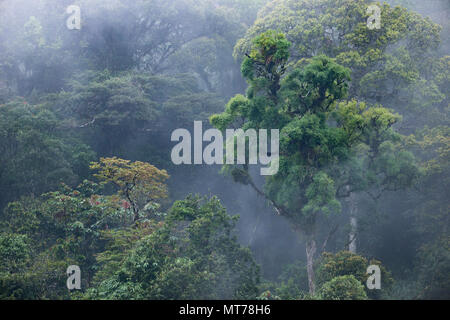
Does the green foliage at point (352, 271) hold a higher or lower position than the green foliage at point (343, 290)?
higher

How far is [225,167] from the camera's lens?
10000mm

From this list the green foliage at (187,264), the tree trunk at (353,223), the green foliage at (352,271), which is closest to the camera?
the green foliage at (187,264)

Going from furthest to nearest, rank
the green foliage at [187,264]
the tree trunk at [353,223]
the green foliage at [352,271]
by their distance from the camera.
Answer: the tree trunk at [353,223] → the green foliage at [352,271] → the green foliage at [187,264]

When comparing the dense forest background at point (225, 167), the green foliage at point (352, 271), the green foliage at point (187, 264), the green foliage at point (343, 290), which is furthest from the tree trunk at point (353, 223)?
the green foliage at point (343, 290)

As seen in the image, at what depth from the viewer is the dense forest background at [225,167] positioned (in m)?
8.85


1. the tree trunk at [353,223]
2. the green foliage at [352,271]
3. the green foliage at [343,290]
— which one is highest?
the tree trunk at [353,223]

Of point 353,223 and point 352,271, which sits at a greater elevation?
point 353,223

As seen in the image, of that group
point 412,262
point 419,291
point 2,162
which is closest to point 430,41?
point 412,262

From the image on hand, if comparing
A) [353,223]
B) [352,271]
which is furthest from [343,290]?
[353,223]

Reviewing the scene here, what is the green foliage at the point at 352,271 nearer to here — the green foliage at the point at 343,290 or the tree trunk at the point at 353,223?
the green foliage at the point at 343,290

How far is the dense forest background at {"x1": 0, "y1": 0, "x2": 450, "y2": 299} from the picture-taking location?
8852 mm

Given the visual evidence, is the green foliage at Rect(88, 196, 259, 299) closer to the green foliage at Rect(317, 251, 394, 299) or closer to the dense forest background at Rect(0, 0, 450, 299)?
the dense forest background at Rect(0, 0, 450, 299)

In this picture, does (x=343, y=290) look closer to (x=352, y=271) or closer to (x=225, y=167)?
(x=352, y=271)

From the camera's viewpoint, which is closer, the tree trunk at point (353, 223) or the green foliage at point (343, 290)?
the green foliage at point (343, 290)
